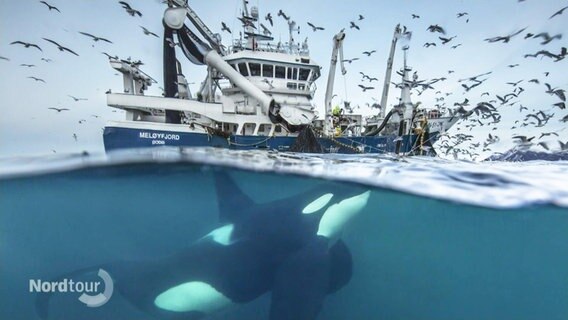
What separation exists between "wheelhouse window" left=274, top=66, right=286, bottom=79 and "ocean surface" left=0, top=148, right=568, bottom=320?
46.5 ft

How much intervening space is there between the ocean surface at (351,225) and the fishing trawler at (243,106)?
7210mm

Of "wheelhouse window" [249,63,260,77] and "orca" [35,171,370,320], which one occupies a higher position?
"wheelhouse window" [249,63,260,77]

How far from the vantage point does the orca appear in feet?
14.7

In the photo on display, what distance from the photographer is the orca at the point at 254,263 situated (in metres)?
4.47

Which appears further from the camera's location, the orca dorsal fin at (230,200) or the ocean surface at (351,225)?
the orca dorsal fin at (230,200)

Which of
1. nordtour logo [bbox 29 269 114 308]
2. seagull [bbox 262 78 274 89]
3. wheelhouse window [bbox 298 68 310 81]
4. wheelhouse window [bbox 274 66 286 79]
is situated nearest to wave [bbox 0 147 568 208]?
nordtour logo [bbox 29 269 114 308]

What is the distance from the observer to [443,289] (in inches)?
322

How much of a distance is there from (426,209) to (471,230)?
5.12 ft

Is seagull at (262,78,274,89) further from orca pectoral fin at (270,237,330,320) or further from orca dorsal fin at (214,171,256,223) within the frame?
orca pectoral fin at (270,237,330,320)

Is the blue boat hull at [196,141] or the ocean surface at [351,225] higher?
the blue boat hull at [196,141]

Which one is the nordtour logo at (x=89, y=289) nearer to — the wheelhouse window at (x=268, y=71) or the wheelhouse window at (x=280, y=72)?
the wheelhouse window at (x=268, y=71)

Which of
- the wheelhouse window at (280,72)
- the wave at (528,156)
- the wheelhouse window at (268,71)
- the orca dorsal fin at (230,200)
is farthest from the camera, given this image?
the wheelhouse window at (280,72)

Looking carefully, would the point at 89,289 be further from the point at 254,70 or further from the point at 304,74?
the point at 304,74

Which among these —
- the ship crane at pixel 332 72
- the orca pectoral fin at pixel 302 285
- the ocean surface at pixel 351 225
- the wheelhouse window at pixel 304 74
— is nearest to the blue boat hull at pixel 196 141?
the ship crane at pixel 332 72
